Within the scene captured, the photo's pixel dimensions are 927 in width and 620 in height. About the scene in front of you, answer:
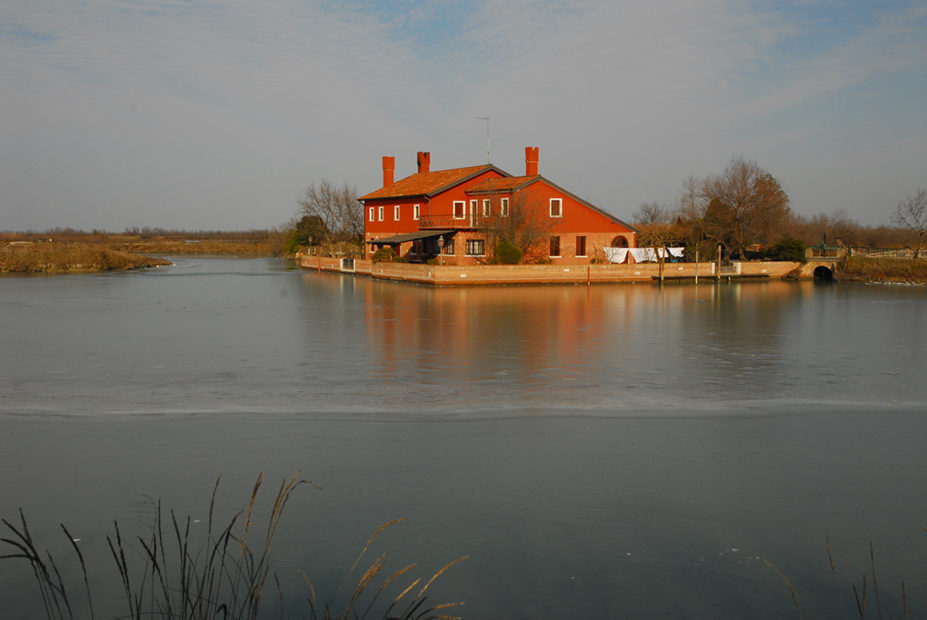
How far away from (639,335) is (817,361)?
501cm

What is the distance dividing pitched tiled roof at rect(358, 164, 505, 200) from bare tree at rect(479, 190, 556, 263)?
5.05 m

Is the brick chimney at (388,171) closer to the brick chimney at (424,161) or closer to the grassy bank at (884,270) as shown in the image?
the brick chimney at (424,161)

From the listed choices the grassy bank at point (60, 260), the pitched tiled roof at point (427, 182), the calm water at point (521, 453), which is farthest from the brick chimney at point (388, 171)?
the calm water at point (521, 453)

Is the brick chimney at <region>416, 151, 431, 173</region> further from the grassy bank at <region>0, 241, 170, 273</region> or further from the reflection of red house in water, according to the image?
the grassy bank at <region>0, 241, 170, 273</region>

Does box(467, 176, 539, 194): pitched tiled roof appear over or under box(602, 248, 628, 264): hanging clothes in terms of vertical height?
over

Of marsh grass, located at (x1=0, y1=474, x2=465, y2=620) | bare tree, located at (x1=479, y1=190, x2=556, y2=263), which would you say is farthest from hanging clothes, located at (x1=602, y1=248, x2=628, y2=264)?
marsh grass, located at (x1=0, y1=474, x2=465, y2=620)

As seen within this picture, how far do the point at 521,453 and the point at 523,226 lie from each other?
38160 mm

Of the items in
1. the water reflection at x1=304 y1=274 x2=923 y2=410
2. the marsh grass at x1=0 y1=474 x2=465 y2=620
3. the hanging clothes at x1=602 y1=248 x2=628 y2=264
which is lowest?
the marsh grass at x1=0 y1=474 x2=465 y2=620

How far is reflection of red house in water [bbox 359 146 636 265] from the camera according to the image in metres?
48.1

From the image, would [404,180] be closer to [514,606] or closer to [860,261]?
[860,261]

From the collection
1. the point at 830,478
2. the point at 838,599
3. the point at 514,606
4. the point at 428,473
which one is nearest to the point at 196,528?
the point at 428,473

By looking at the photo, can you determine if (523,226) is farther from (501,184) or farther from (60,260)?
(60,260)

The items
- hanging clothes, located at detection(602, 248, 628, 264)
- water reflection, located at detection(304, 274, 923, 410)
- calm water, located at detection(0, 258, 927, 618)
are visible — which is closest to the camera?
calm water, located at detection(0, 258, 927, 618)

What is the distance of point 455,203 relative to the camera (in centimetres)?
5253
